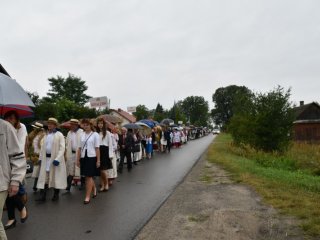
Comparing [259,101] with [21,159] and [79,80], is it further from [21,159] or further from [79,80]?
[79,80]

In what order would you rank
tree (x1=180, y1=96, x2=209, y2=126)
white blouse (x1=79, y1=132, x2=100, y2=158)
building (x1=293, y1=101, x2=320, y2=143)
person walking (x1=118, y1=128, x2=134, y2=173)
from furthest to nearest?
tree (x1=180, y1=96, x2=209, y2=126) < building (x1=293, y1=101, x2=320, y2=143) < person walking (x1=118, y1=128, x2=134, y2=173) < white blouse (x1=79, y1=132, x2=100, y2=158)

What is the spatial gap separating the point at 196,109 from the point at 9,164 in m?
143

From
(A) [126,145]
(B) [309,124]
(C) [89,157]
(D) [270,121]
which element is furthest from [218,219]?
(B) [309,124]

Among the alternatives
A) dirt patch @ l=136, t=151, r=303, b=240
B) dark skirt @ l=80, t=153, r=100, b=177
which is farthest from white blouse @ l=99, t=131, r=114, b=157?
dirt patch @ l=136, t=151, r=303, b=240

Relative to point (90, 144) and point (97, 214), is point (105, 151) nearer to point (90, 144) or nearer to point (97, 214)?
point (90, 144)

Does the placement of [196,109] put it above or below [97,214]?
above

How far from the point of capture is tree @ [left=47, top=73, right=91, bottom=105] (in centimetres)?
8138

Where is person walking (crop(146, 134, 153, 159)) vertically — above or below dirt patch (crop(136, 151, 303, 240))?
above

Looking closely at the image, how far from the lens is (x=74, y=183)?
420 inches

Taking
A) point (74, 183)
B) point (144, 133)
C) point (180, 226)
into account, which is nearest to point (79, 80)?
point (144, 133)

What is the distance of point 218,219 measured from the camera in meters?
6.34

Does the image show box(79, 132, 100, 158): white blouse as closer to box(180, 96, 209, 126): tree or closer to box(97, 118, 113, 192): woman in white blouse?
box(97, 118, 113, 192): woman in white blouse

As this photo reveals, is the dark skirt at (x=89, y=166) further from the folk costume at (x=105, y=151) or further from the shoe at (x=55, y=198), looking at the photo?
the folk costume at (x=105, y=151)

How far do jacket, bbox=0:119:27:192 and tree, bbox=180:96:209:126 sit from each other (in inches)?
5320
